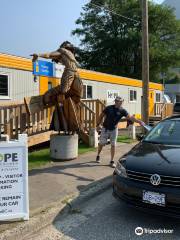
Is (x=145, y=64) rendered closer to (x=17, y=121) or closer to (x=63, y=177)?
(x=17, y=121)

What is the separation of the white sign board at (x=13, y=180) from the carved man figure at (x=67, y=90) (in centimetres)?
426

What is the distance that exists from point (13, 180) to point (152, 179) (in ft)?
6.15

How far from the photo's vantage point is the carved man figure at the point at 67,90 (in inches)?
356

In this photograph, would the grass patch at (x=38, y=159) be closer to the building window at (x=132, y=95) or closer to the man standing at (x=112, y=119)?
the man standing at (x=112, y=119)

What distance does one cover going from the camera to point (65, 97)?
927 centimetres

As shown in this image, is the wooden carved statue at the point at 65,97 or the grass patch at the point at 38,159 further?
the wooden carved statue at the point at 65,97

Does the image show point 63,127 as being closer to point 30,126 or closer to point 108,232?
point 30,126

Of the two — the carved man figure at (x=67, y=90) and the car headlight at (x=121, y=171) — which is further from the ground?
the carved man figure at (x=67, y=90)

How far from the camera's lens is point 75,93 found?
9.39 meters

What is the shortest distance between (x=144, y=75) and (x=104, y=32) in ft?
110

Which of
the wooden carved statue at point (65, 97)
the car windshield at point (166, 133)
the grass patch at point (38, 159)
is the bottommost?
the grass patch at point (38, 159)

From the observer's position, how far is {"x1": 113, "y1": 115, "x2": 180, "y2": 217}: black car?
15.0ft

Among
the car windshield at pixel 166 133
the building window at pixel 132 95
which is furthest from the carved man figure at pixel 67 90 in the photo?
the building window at pixel 132 95

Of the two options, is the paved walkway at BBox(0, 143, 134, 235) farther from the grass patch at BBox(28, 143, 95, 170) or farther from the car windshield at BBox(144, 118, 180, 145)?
the car windshield at BBox(144, 118, 180, 145)
